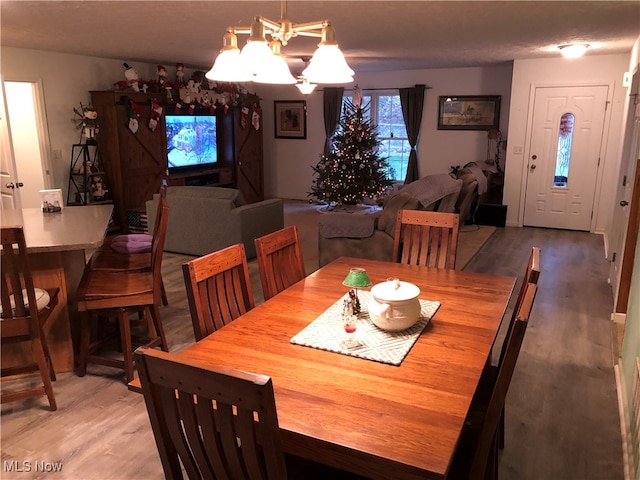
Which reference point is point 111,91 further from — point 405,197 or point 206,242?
point 405,197

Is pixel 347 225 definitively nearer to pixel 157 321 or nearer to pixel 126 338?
pixel 157 321

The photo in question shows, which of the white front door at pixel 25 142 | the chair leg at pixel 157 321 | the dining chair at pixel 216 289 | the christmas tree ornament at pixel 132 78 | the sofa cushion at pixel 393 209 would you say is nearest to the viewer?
the dining chair at pixel 216 289

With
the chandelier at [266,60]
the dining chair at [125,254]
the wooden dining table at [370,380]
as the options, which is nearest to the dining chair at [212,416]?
the wooden dining table at [370,380]

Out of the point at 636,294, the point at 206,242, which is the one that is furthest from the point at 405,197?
the point at 636,294

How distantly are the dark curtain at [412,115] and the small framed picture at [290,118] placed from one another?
1.92 metres

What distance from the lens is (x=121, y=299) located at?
9.54 ft

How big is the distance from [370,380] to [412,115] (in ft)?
24.8

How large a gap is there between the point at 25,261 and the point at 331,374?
5.57 feet

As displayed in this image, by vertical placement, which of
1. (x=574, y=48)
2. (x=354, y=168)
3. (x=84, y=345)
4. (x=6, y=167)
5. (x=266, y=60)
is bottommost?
(x=84, y=345)

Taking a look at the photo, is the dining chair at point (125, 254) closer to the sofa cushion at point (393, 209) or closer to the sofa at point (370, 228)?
the sofa at point (370, 228)

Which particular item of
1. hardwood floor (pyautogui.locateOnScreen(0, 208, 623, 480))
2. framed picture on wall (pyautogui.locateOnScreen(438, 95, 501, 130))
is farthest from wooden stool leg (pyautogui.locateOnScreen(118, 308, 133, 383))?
framed picture on wall (pyautogui.locateOnScreen(438, 95, 501, 130))

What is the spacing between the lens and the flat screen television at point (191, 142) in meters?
7.39

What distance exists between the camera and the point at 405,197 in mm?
4883

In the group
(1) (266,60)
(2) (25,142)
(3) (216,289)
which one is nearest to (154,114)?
(2) (25,142)
